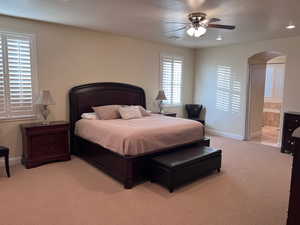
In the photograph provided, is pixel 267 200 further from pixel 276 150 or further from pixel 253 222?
pixel 276 150

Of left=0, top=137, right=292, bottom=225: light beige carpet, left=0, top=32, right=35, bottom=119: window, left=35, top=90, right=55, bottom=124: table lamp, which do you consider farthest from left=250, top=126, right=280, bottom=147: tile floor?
left=0, top=32, right=35, bottom=119: window

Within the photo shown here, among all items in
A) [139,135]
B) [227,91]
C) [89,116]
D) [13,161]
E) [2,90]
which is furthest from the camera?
[227,91]

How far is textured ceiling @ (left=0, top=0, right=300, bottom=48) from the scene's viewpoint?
3111 millimetres

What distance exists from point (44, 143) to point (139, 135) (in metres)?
1.96

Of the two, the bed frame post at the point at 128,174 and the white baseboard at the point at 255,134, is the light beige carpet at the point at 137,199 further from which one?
the white baseboard at the point at 255,134

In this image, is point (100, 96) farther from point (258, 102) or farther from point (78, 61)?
point (258, 102)

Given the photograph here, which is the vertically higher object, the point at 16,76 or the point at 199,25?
the point at 199,25

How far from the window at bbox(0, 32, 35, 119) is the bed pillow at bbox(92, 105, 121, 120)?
125 cm

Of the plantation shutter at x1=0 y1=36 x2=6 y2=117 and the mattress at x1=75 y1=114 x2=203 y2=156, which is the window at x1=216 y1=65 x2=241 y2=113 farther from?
the plantation shutter at x1=0 y1=36 x2=6 y2=117

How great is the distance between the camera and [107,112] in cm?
464

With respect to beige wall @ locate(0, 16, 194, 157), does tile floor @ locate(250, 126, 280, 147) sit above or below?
below

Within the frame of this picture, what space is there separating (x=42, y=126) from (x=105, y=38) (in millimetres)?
2450

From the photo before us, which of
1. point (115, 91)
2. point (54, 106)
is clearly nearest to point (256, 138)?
point (115, 91)

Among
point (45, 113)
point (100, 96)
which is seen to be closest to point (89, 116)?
point (100, 96)
